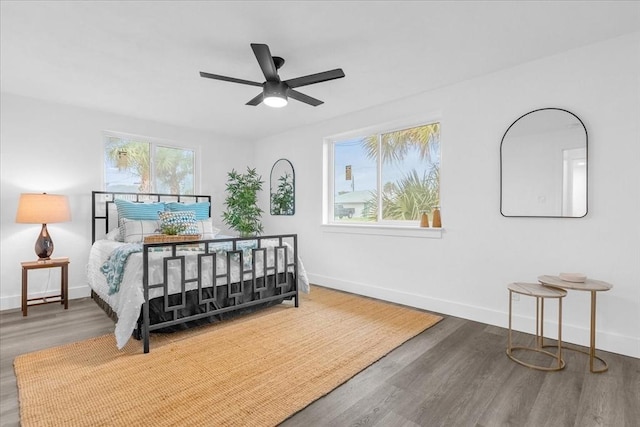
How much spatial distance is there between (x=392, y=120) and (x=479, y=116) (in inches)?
40.8

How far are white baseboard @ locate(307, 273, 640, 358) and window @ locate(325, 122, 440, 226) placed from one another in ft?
2.81

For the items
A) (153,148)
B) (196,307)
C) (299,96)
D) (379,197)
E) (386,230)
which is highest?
(299,96)

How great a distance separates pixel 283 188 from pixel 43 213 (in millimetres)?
3044

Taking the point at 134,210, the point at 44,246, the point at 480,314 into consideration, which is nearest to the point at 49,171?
the point at 44,246

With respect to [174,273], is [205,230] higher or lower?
higher

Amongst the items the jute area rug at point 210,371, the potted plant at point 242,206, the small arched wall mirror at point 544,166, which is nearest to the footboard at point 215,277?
the jute area rug at point 210,371

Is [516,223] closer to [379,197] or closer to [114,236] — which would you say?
[379,197]

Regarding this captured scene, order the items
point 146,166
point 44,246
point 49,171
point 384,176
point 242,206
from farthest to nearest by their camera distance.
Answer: point 242,206
point 146,166
point 384,176
point 49,171
point 44,246

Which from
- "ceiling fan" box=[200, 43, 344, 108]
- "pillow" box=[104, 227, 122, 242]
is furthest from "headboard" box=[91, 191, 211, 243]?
"ceiling fan" box=[200, 43, 344, 108]

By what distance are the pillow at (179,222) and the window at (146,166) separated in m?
1.09

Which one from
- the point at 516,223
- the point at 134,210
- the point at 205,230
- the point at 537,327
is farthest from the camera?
the point at 205,230

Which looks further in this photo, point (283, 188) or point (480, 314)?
point (283, 188)

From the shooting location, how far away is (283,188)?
5.37 metres

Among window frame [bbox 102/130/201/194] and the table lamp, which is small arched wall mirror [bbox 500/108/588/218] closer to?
window frame [bbox 102/130/201/194]
